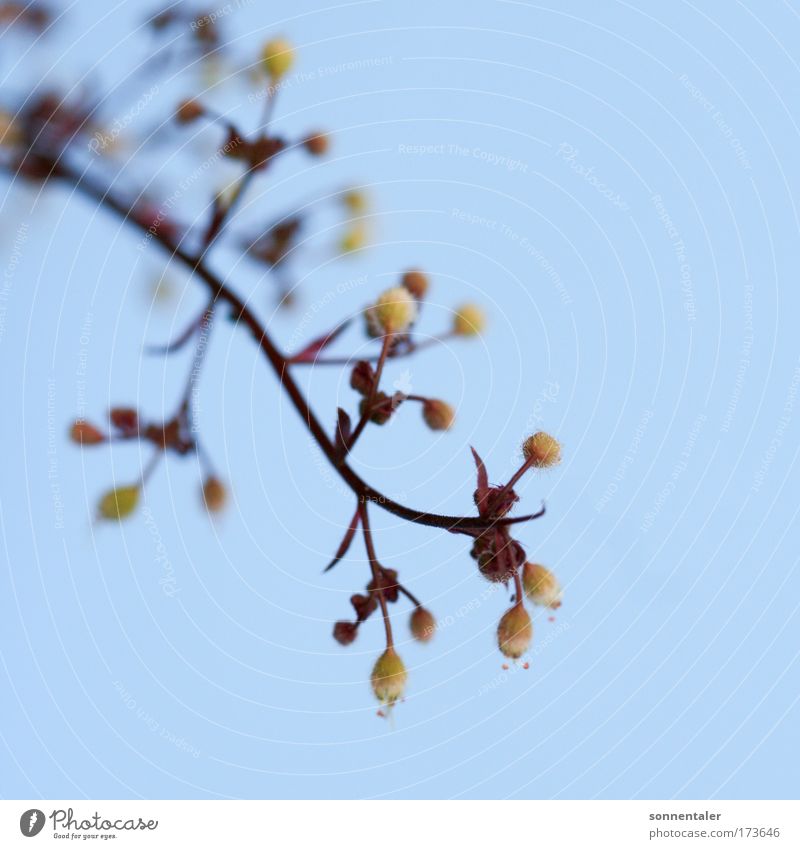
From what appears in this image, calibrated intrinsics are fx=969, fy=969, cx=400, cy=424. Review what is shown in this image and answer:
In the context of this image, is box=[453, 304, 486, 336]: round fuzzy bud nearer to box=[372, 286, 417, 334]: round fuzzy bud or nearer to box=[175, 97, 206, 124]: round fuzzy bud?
box=[372, 286, 417, 334]: round fuzzy bud

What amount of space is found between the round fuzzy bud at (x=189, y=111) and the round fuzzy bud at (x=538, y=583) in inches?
19.5

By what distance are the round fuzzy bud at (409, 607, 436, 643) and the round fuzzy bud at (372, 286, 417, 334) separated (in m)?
0.22

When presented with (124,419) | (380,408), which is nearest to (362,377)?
(380,408)

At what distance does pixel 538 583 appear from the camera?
0.70 m

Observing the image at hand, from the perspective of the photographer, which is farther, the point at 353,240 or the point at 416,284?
the point at 353,240

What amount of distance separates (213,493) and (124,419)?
0.39ft

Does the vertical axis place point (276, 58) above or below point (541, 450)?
above

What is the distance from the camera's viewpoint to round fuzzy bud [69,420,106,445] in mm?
849

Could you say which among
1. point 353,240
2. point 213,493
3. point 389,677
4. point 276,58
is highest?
point 276,58

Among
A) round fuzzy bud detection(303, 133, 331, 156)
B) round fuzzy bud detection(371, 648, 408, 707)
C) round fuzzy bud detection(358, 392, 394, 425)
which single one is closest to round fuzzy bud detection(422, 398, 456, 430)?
round fuzzy bud detection(358, 392, 394, 425)

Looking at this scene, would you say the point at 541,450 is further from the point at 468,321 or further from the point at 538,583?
the point at 468,321
